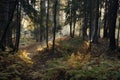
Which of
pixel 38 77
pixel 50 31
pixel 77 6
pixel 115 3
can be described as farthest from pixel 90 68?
pixel 50 31

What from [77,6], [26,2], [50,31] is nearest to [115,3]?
[26,2]

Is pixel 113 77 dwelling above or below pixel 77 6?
below

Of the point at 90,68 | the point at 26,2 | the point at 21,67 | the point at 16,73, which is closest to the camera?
the point at 90,68

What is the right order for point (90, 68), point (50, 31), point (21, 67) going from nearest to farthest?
point (90, 68)
point (21, 67)
point (50, 31)

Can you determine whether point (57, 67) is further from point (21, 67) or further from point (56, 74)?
point (21, 67)

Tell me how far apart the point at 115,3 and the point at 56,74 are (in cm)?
801

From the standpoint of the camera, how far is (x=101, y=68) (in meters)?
10.5

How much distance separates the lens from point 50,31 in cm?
4231

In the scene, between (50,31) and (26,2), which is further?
(50,31)

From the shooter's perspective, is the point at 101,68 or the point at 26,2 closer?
the point at 101,68

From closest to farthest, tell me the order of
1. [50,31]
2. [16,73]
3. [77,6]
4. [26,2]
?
[16,73] < [26,2] < [77,6] < [50,31]

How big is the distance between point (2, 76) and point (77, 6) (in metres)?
19.2

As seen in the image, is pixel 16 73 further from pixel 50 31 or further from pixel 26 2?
pixel 50 31

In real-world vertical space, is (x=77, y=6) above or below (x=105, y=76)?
above
